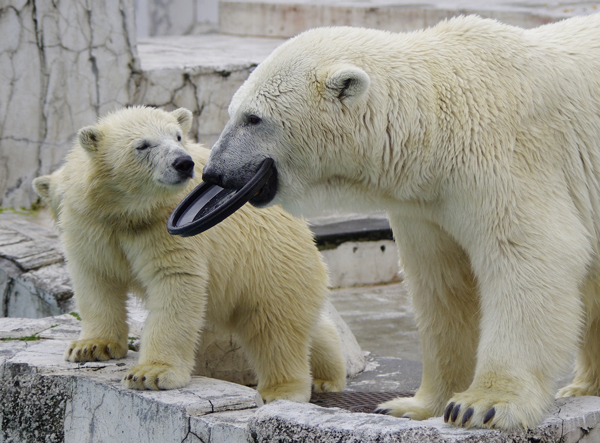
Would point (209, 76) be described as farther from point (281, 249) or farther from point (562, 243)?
point (562, 243)

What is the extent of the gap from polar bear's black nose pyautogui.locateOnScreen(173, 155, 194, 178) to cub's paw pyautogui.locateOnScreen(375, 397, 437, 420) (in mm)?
1123

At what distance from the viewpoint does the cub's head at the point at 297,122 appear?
7.86 feet

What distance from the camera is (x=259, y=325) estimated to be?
3.20 metres

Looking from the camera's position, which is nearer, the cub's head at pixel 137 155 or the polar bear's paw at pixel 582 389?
the cub's head at pixel 137 155

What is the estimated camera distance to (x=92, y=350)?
3.09 meters

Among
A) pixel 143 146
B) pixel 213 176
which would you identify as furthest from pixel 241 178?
pixel 143 146

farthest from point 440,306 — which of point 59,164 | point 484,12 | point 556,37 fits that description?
point 484,12

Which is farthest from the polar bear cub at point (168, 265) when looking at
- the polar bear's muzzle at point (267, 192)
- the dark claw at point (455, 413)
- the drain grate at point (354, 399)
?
the dark claw at point (455, 413)

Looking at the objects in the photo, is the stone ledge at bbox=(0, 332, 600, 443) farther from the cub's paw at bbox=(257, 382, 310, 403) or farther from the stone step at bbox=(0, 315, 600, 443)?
the cub's paw at bbox=(257, 382, 310, 403)

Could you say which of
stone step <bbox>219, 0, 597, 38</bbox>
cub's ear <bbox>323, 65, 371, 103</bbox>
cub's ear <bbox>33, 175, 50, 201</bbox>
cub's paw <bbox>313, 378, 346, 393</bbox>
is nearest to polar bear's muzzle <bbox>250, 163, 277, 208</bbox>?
cub's ear <bbox>323, 65, 371, 103</bbox>

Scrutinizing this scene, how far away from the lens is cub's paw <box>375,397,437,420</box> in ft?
9.76

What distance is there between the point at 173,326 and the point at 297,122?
2.92 ft

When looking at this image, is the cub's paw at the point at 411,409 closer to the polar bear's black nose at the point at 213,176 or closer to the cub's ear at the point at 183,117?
the polar bear's black nose at the point at 213,176

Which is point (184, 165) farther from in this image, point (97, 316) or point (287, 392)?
point (287, 392)
